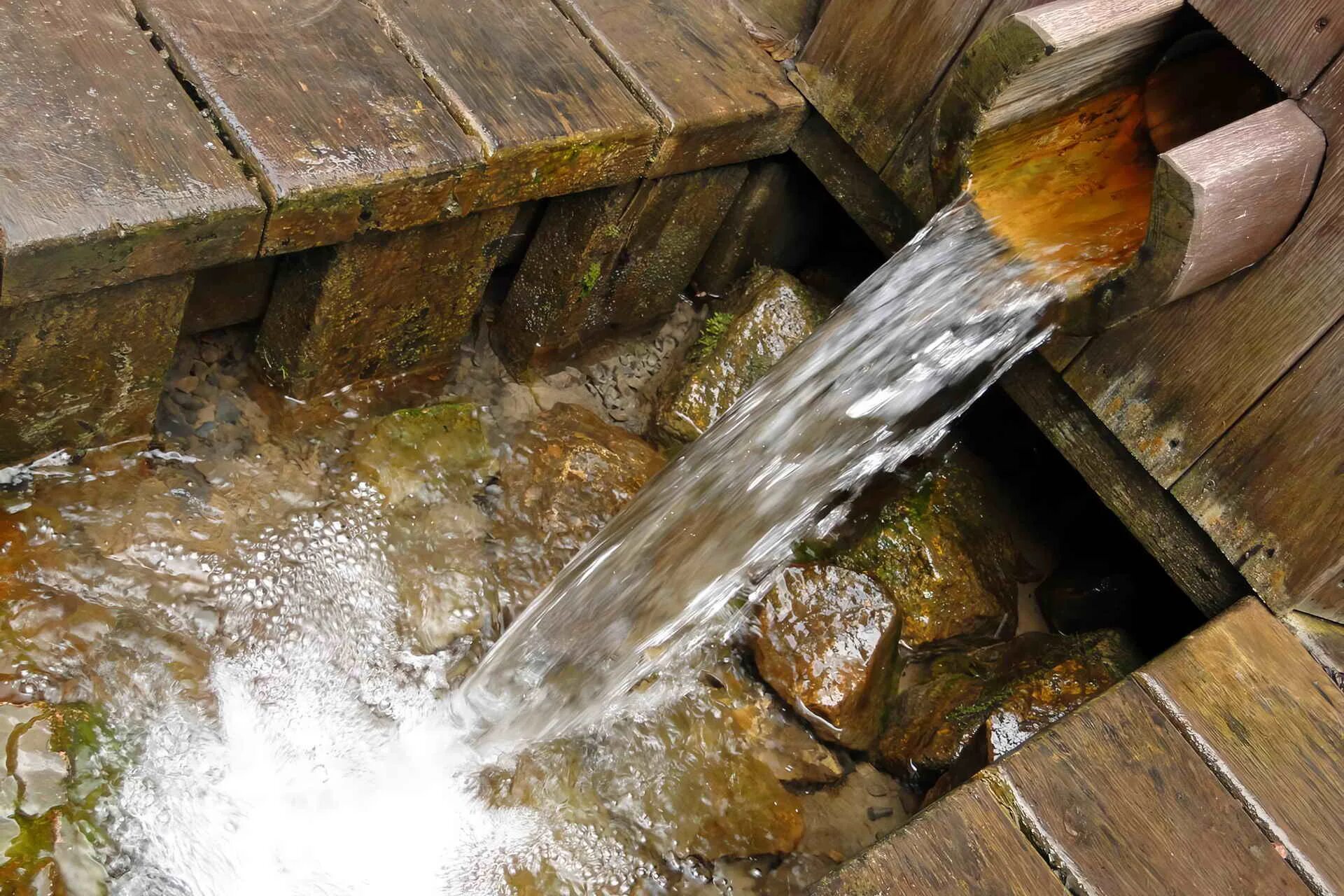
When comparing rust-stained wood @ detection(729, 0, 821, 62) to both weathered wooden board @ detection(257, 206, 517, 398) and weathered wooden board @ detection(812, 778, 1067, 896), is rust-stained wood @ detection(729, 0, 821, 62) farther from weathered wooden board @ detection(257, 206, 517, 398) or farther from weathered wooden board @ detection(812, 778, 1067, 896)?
weathered wooden board @ detection(812, 778, 1067, 896)

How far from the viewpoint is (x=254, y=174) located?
254 cm

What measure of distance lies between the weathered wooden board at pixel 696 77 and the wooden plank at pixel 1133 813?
1997 mm

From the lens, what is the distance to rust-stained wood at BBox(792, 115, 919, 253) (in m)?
3.60

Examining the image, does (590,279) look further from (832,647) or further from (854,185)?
(832,647)

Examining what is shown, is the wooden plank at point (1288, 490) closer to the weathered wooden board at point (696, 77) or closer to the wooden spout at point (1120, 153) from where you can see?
the wooden spout at point (1120, 153)

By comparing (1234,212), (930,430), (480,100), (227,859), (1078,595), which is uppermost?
(1234,212)

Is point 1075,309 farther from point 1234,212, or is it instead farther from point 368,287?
point 368,287

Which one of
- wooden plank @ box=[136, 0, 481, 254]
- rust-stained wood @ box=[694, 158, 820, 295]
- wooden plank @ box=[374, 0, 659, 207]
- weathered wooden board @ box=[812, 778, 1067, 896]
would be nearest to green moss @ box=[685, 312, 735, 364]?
rust-stained wood @ box=[694, 158, 820, 295]

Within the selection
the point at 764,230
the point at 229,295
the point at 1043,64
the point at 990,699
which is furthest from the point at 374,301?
the point at 990,699

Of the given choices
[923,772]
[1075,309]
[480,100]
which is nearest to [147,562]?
[480,100]

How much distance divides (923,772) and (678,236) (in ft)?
6.37

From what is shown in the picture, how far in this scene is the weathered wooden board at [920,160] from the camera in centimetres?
324

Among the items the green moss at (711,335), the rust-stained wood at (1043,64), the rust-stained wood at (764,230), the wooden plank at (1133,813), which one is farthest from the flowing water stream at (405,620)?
the wooden plank at (1133,813)

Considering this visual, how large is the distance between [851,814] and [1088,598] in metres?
1.14
